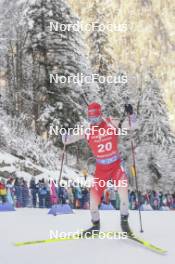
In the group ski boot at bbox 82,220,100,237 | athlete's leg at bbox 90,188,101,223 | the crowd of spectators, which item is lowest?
ski boot at bbox 82,220,100,237

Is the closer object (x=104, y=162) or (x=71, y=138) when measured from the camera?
(x=104, y=162)

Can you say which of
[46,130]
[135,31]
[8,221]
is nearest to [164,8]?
[135,31]

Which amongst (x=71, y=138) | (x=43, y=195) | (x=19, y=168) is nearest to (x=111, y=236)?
(x=71, y=138)

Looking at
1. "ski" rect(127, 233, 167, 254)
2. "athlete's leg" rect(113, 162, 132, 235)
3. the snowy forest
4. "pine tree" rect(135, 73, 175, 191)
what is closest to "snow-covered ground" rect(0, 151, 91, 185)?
the snowy forest

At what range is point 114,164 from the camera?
22.5 feet

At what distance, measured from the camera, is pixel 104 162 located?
22.7 feet

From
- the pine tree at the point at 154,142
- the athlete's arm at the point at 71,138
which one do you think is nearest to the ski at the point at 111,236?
the athlete's arm at the point at 71,138

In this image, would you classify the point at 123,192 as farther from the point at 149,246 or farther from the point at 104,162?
the point at 149,246

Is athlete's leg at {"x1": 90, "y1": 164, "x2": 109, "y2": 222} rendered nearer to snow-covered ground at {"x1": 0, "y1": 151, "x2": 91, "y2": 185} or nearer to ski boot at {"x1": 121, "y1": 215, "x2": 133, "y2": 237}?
ski boot at {"x1": 121, "y1": 215, "x2": 133, "y2": 237}

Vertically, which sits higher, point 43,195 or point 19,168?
point 19,168

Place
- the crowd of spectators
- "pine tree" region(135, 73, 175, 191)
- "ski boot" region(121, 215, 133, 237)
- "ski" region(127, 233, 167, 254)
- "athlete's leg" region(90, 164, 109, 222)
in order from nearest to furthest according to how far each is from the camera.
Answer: "ski" region(127, 233, 167, 254), "ski boot" region(121, 215, 133, 237), "athlete's leg" region(90, 164, 109, 222), the crowd of spectators, "pine tree" region(135, 73, 175, 191)

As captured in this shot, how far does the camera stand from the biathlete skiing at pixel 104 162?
22.3ft

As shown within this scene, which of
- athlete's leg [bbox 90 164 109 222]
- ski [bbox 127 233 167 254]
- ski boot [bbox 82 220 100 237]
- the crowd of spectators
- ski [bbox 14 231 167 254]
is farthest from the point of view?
the crowd of spectators

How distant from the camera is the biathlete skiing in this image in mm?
6789
